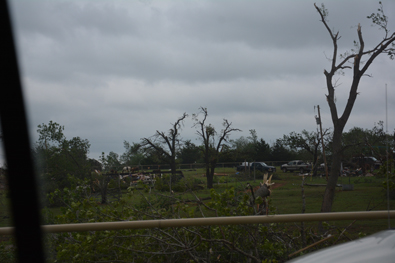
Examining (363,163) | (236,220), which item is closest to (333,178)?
(236,220)

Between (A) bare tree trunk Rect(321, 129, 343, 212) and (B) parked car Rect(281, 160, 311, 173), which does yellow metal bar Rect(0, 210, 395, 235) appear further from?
(B) parked car Rect(281, 160, 311, 173)

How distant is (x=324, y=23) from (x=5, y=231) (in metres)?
13.1

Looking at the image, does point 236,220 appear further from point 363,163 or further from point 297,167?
point 297,167

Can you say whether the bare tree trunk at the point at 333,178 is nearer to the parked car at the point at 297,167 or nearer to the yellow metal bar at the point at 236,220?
the yellow metal bar at the point at 236,220

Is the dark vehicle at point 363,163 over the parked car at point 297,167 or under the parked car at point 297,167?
over

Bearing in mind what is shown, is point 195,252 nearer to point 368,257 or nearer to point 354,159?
point 368,257

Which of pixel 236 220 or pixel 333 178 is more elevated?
pixel 236 220

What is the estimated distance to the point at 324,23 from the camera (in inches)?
518

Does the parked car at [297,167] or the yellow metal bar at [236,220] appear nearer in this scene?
the yellow metal bar at [236,220]

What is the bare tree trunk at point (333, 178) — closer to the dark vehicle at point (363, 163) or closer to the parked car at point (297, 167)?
the dark vehicle at point (363, 163)

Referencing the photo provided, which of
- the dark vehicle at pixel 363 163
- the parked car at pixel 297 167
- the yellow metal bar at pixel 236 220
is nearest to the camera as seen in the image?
the yellow metal bar at pixel 236 220

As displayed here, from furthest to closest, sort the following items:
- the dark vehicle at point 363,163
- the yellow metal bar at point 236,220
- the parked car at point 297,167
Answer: the parked car at point 297,167, the dark vehicle at point 363,163, the yellow metal bar at point 236,220

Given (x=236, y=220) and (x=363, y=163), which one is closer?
(x=236, y=220)

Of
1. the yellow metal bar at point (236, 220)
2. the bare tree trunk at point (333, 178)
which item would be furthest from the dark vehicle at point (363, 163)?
the yellow metal bar at point (236, 220)
